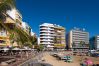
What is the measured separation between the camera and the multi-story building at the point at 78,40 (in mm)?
180125

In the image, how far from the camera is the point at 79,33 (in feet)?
623

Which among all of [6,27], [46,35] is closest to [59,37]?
[46,35]

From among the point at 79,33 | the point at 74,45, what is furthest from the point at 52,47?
the point at 79,33

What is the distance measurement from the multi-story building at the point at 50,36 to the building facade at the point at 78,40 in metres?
20.8

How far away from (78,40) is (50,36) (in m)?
44.9

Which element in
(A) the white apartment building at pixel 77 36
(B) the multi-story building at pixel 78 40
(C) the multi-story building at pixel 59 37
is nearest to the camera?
(C) the multi-story building at pixel 59 37

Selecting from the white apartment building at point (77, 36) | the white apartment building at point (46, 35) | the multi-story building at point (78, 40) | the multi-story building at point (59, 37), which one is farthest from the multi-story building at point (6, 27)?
the white apartment building at point (77, 36)

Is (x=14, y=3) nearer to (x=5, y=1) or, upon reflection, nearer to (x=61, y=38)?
(x=5, y=1)

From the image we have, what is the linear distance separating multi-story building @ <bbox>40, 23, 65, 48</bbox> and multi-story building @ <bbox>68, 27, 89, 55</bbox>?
2082 centimetres

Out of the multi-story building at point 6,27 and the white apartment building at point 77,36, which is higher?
the white apartment building at point 77,36

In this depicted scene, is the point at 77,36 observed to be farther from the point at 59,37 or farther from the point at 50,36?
the point at 50,36

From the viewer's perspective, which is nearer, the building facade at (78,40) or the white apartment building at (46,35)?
the white apartment building at (46,35)

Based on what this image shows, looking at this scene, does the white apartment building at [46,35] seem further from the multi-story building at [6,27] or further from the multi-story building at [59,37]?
the multi-story building at [6,27]

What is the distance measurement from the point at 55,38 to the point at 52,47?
608 centimetres
